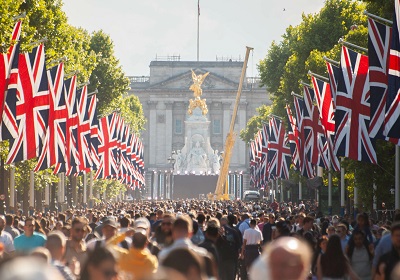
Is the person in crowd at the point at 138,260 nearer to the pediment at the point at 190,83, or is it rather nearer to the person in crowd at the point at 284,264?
the person in crowd at the point at 284,264

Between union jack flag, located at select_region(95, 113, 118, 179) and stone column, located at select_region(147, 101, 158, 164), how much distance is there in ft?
393

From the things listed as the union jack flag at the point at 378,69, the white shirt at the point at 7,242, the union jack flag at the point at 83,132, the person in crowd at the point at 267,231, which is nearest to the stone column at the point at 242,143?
the union jack flag at the point at 83,132

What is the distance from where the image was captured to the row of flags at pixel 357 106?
2666cm

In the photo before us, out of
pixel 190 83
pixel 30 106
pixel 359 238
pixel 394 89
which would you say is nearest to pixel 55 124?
pixel 30 106

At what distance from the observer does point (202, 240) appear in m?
19.2

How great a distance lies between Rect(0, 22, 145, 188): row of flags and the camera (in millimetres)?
31250

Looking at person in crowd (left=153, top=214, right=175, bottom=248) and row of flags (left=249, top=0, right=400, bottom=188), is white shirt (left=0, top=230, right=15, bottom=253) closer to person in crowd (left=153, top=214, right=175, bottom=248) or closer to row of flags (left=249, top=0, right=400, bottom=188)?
person in crowd (left=153, top=214, right=175, bottom=248)

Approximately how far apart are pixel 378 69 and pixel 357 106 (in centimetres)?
463

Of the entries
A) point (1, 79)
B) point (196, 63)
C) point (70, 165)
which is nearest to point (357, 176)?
point (70, 165)

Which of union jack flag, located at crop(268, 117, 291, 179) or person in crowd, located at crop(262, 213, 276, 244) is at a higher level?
union jack flag, located at crop(268, 117, 291, 179)

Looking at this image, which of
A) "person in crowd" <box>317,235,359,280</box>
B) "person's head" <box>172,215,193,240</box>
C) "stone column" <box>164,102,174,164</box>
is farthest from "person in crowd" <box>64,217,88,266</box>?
"stone column" <box>164,102,174,164</box>

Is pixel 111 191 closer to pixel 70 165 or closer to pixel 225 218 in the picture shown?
pixel 70 165

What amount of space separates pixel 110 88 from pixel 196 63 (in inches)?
4013

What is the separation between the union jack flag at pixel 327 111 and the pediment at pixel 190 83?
449 feet
